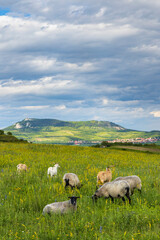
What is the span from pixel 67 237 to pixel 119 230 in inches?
56.0

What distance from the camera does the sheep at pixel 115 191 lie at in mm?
7398

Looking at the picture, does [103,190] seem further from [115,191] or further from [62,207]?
[62,207]

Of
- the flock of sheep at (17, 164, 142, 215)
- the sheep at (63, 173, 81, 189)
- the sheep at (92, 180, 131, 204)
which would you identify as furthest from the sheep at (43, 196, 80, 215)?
the sheep at (63, 173, 81, 189)

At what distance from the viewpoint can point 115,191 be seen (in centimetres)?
745

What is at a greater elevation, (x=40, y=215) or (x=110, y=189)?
(x=110, y=189)

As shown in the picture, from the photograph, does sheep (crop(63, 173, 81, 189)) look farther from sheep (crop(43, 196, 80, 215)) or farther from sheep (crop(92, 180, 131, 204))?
sheep (crop(43, 196, 80, 215))

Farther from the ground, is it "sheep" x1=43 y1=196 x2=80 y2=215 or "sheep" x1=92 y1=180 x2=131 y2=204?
"sheep" x1=92 y1=180 x2=131 y2=204

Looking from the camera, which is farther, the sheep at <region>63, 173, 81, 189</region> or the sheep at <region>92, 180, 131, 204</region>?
the sheep at <region>63, 173, 81, 189</region>

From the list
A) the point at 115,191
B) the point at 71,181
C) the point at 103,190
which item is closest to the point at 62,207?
the point at 103,190

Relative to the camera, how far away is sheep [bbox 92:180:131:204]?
7.40 m

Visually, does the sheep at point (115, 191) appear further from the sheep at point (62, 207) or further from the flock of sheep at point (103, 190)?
the sheep at point (62, 207)

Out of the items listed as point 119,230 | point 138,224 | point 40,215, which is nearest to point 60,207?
point 40,215

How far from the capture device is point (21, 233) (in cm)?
563

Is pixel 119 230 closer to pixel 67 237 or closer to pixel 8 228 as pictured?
pixel 67 237
